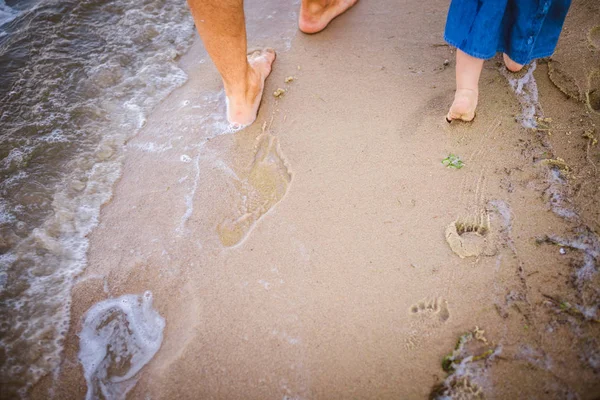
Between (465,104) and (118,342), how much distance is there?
6.09 ft

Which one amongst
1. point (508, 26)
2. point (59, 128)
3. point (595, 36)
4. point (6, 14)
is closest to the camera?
point (508, 26)

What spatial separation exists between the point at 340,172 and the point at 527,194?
31.5 inches

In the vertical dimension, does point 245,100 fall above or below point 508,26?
below

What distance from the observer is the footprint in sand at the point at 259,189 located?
1.57m

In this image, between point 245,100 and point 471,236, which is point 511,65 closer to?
point 471,236

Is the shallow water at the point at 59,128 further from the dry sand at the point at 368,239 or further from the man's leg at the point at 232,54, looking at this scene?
the man's leg at the point at 232,54

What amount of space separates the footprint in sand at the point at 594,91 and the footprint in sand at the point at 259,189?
150 cm

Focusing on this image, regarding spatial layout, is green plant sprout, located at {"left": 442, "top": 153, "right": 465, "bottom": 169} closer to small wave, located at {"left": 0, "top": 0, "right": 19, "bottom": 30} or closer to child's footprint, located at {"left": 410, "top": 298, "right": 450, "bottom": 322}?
child's footprint, located at {"left": 410, "top": 298, "right": 450, "bottom": 322}

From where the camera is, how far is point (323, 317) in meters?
1.29

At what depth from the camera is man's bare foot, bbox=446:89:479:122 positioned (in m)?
1.64

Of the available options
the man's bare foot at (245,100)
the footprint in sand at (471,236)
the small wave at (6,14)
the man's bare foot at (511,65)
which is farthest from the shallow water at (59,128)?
the man's bare foot at (511,65)

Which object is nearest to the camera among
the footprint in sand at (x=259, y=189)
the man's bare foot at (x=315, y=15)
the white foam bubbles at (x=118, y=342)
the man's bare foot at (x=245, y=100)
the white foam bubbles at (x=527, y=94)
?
the white foam bubbles at (x=118, y=342)

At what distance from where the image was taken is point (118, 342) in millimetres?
1378

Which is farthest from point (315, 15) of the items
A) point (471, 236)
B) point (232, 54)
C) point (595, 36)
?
point (471, 236)
